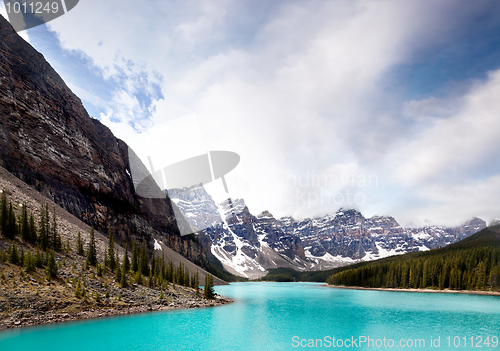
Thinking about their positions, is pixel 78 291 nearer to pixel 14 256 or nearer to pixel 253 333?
pixel 14 256

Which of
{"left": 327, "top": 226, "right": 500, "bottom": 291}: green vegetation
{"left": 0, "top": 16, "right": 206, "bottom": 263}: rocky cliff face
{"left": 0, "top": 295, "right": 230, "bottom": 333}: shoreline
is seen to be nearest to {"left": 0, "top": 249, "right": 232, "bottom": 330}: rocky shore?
{"left": 0, "top": 295, "right": 230, "bottom": 333}: shoreline

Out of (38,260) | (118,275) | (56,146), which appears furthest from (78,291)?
(56,146)

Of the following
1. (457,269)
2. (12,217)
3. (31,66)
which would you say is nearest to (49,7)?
(12,217)

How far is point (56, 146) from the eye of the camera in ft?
244

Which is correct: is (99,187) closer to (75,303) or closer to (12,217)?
(12,217)

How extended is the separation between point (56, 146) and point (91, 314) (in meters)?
58.1

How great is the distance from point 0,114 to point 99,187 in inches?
1253

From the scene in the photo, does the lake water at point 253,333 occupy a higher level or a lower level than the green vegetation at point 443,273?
higher

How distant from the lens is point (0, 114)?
60625 millimetres

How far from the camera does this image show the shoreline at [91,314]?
2730 centimetres

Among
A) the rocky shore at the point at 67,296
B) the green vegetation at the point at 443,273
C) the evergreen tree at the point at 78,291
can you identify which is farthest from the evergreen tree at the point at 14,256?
the green vegetation at the point at 443,273

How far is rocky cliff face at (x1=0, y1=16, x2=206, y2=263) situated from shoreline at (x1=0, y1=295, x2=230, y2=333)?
40.7 m

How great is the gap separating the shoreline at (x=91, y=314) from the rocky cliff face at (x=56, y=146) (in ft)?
134

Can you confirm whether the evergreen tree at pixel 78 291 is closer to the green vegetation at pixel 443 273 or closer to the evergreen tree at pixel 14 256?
the evergreen tree at pixel 14 256
